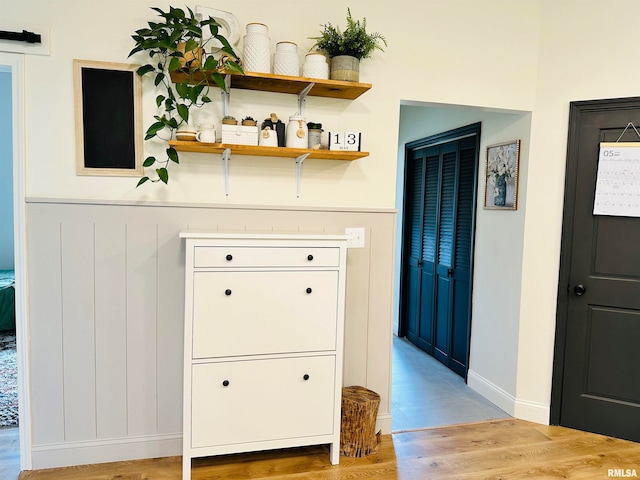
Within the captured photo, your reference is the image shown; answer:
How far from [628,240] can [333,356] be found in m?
1.94

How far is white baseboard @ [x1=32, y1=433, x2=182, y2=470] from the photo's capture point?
2225mm

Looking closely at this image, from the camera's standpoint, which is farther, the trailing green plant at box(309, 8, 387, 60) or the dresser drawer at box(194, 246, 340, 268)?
the trailing green plant at box(309, 8, 387, 60)

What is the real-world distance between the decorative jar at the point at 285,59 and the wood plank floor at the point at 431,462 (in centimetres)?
208

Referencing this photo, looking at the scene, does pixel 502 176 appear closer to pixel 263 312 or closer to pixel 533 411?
pixel 533 411

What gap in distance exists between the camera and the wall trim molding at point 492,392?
2973 millimetres

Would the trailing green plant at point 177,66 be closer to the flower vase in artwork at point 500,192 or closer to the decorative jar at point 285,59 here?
the decorative jar at point 285,59

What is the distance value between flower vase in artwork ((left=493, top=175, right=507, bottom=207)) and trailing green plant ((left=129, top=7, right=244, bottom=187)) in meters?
2.00

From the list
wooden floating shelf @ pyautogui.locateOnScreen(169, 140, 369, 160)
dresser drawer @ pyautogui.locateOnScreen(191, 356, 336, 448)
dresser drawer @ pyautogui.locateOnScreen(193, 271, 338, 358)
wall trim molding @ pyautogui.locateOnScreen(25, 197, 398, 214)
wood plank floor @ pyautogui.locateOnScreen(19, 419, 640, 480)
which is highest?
wooden floating shelf @ pyautogui.locateOnScreen(169, 140, 369, 160)

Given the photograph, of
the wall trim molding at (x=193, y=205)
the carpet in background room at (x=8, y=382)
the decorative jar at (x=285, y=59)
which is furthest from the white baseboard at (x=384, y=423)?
the carpet in background room at (x=8, y=382)

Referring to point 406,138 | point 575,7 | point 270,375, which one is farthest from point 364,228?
point 406,138

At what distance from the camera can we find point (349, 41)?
2.32m

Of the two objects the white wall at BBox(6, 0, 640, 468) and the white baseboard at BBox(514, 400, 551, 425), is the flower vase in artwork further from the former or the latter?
the white baseboard at BBox(514, 400, 551, 425)

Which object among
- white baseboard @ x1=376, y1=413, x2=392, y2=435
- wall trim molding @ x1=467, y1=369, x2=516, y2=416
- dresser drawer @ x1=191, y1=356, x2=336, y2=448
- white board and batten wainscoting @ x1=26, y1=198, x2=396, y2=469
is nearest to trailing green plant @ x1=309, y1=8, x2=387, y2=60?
white board and batten wainscoting @ x1=26, y1=198, x2=396, y2=469

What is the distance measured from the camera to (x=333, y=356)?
7.38 feet
